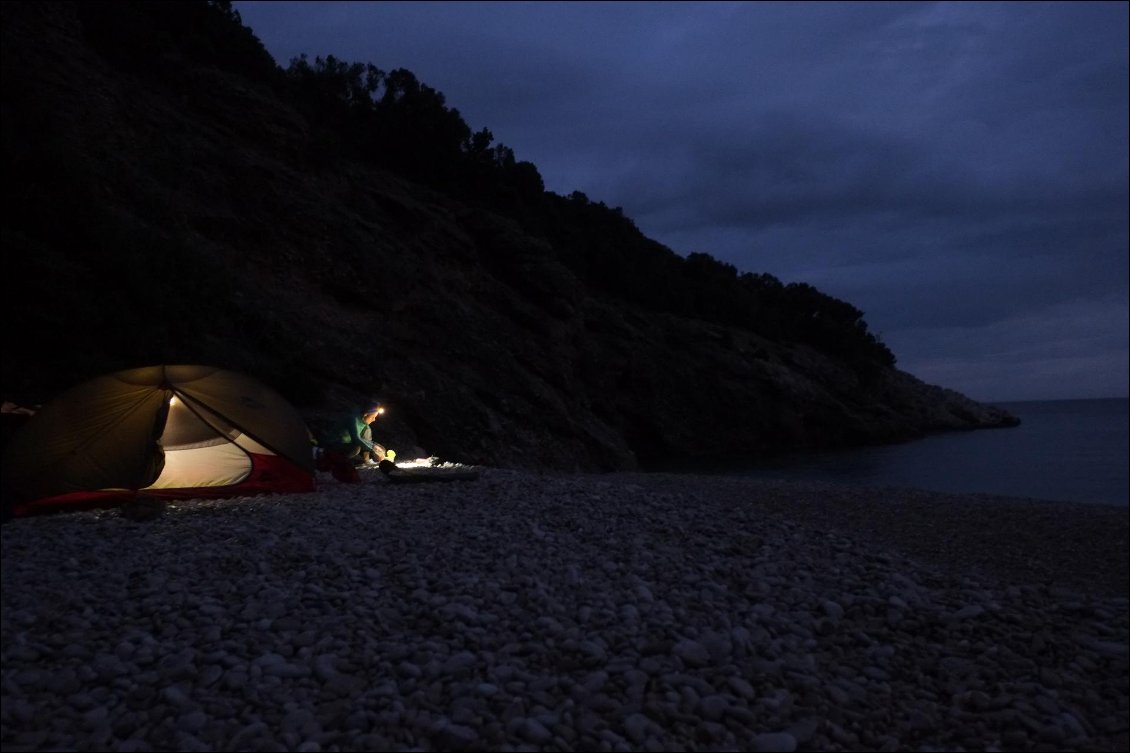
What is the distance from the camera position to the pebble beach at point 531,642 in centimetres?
481

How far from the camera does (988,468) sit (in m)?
33.9

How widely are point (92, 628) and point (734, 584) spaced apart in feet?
17.2

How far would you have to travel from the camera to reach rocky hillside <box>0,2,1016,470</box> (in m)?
17.3

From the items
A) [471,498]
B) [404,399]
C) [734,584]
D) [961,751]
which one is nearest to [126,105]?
[404,399]

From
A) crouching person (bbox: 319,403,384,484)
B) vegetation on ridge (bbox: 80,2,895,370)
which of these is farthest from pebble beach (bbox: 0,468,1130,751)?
vegetation on ridge (bbox: 80,2,895,370)

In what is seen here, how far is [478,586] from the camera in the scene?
6898 millimetres

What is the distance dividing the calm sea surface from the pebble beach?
1482cm

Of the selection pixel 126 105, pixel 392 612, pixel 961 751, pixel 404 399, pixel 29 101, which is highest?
pixel 126 105

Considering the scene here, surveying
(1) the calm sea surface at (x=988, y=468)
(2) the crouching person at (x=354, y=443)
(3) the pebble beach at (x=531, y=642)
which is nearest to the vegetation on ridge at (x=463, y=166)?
(1) the calm sea surface at (x=988, y=468)

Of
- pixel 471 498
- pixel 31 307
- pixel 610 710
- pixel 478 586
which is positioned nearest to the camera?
pixel 610 710

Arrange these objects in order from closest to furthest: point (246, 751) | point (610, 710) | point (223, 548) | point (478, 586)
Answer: point (246, 751)
point (610, 710)
point (478, 586)
point (223, 548)

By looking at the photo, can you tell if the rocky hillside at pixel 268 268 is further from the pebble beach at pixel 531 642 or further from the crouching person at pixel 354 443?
the pebble beach at pixel 531 642

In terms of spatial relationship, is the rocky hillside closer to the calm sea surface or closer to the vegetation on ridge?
the vegetation on ridge

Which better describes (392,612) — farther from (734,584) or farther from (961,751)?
(961,751)
